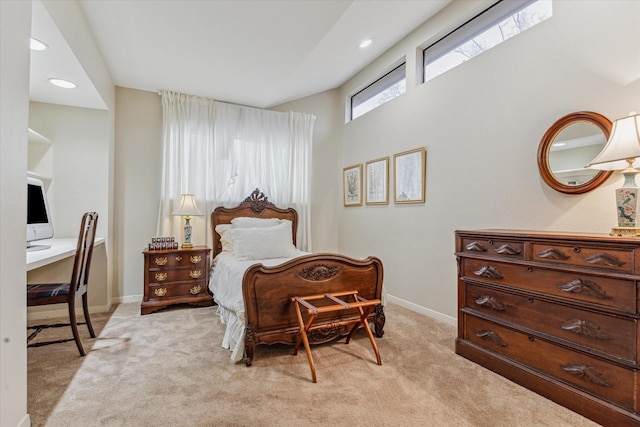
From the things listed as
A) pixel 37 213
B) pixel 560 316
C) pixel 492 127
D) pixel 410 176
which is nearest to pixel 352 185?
pixel 410 176

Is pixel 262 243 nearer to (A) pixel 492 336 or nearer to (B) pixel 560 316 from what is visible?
(A) pixel 492 336

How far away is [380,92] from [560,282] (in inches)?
130

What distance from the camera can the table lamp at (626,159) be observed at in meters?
1.61

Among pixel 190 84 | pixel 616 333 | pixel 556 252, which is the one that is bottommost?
pixel 616 333

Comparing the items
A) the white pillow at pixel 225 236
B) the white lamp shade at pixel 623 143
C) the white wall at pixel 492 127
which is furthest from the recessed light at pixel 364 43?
the white pillow at pixel 225 236

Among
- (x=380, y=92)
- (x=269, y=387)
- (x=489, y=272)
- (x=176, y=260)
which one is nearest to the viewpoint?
(x=269, y=387)

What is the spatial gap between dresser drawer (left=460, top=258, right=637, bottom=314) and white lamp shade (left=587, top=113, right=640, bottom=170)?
633 mm

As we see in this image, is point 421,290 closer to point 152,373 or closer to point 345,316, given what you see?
point 345,316

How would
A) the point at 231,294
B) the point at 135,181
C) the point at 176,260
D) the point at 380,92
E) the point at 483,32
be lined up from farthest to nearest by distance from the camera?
the point at 380,92
the point at 135,181
the point at 176,260
the point at 483,32
the point at 231,294

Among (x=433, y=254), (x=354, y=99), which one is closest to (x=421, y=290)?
(x=433, y=254)

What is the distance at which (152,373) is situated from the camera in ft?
6.87

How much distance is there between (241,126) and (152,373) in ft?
10.3

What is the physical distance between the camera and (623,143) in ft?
5.37

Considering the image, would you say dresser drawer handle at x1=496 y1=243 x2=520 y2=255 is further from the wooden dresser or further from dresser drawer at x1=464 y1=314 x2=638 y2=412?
dresser drawer at x1=464 y1=314 x2=638 y2=412
